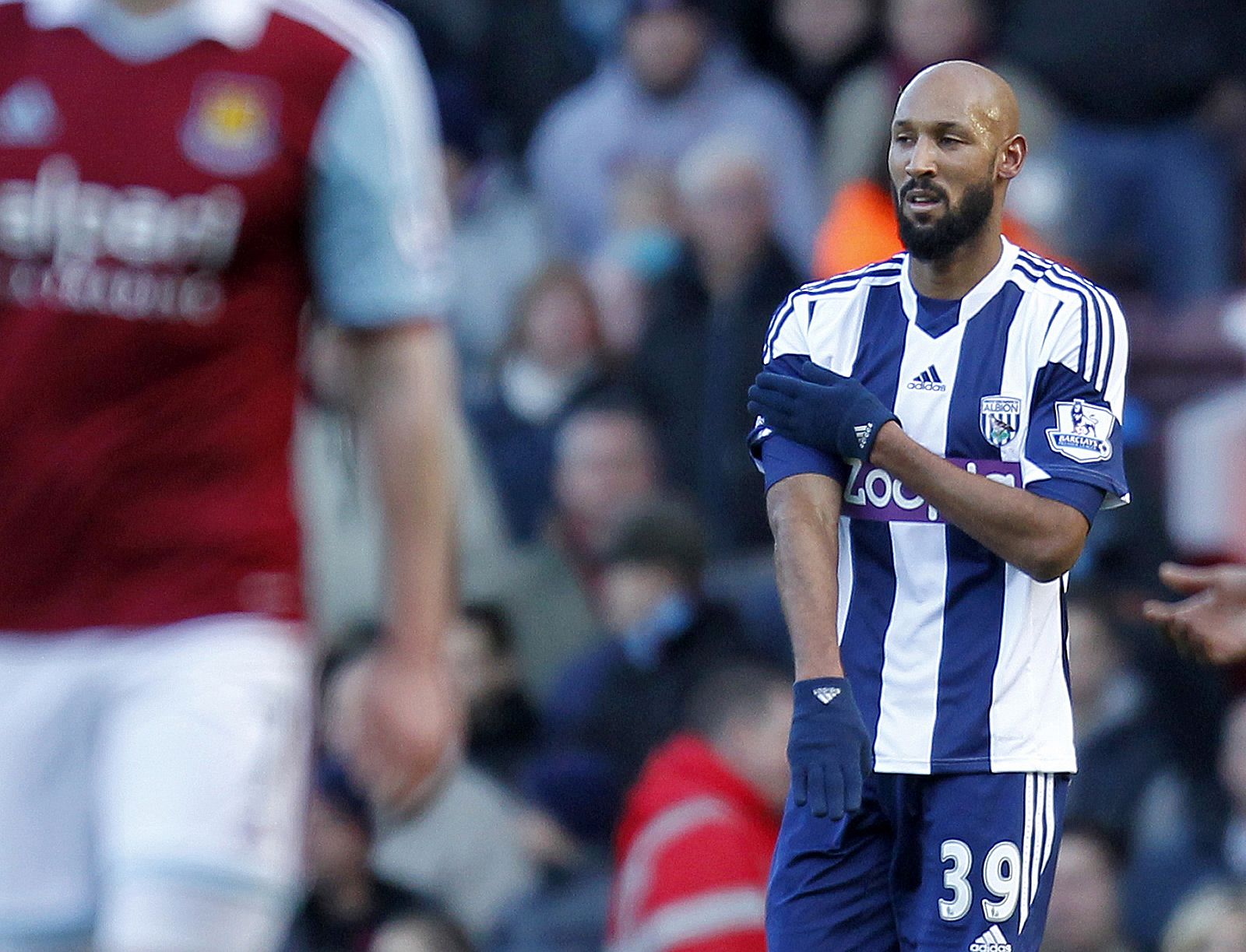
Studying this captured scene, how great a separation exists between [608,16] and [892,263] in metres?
7.24

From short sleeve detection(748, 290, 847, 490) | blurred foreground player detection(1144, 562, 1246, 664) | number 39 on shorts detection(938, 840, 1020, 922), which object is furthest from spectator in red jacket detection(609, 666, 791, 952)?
short sleeve detection(748, 290, 847, 490)

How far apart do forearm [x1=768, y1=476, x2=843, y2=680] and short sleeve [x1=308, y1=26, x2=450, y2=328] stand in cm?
69

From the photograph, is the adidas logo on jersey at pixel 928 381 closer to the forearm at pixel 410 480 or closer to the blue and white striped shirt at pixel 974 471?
the blue and white striped shirt at pixel 974 471

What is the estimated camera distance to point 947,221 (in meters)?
3.58

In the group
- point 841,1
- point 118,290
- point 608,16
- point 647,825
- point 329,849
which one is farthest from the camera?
point 608,16

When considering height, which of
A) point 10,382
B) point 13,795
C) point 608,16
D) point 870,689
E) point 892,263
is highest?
point 608,16

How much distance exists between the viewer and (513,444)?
9.20 m

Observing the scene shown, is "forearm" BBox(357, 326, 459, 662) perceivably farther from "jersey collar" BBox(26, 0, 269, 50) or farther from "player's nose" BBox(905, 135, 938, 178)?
"player's nose" BBox(905, 135, 938, 178)

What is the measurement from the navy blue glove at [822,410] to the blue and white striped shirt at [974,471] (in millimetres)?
61

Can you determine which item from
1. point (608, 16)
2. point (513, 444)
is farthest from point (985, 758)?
point (608, 16)

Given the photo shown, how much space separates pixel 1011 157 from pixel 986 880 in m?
1.17

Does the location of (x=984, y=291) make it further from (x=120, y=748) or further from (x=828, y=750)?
(x=120, y=748)

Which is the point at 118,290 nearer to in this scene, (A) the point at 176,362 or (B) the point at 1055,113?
(A) the point at 176,362

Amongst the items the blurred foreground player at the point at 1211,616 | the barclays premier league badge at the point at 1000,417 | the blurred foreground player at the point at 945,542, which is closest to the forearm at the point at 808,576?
the blurred foreground player at the point at 945,542
